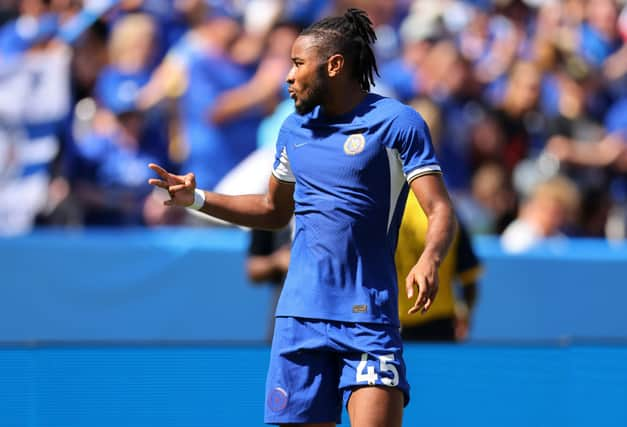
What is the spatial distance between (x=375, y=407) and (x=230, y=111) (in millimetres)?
5094

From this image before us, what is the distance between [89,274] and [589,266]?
3.62m

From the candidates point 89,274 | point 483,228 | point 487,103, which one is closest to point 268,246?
point 89,274

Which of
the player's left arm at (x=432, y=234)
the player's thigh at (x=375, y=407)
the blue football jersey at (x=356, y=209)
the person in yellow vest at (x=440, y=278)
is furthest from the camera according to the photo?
the person in yellow vest at (x=440, y=278)

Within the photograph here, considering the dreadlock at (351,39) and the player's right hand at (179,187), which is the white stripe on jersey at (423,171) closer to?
the dreadlock at (351,39)

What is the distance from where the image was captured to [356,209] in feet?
13.1

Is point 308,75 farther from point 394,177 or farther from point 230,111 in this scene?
point 230,111

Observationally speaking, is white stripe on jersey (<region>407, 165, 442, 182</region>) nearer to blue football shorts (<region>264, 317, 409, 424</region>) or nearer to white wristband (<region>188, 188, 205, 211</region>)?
blue football shorts (<region>264, 317, 409, 424</region>)

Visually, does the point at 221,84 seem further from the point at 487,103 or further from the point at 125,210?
the point at 487,103

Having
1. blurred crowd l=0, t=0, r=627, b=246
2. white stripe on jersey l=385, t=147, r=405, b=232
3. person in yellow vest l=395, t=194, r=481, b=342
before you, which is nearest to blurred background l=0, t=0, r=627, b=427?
blurred crowd l=0, t=0, r=627, b=246

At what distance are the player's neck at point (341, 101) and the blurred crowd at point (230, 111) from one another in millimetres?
3424

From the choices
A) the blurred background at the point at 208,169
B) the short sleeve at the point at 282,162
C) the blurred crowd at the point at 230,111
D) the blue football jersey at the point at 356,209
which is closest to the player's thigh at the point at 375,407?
the blue football jersey at the point at 356,209

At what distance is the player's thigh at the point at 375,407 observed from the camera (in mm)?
3834

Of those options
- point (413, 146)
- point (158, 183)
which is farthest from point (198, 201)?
point (413, 146)

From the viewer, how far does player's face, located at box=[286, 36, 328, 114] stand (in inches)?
160
